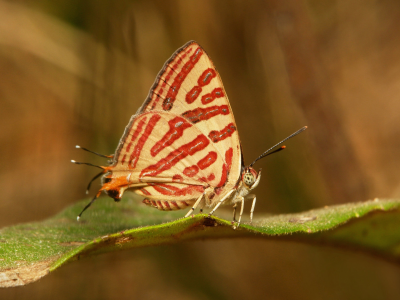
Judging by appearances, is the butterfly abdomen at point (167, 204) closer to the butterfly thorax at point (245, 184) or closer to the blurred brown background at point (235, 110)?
the butterfly thorax at point (245, 184)

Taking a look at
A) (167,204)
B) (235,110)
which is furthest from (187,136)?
(235,110)

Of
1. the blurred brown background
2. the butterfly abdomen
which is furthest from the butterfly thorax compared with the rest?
the blurred brown background

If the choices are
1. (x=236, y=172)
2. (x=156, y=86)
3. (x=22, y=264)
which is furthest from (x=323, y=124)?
(x=22, y=264)

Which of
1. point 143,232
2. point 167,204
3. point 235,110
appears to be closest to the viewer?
point 143,232

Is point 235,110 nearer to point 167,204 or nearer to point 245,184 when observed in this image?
point 245,184

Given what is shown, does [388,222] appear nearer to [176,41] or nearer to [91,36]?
[176,41]

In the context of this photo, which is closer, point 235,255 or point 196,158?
point 196,158

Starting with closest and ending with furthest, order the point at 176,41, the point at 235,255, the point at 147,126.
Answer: the point at 147,126 < the point at 235,255 < the point at 176,41
